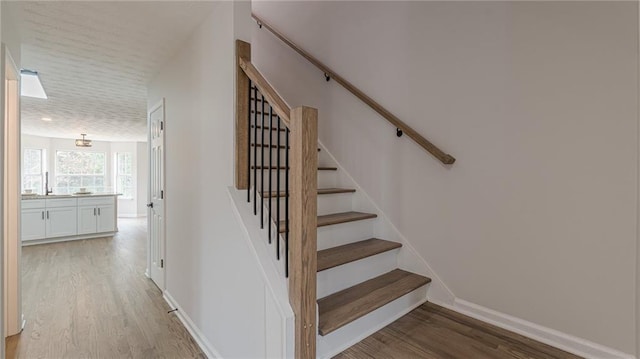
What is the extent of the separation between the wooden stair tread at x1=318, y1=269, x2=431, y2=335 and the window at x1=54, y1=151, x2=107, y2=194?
10159mm

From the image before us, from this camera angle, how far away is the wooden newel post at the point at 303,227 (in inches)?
49.9

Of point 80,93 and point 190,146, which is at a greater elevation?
point 80,93

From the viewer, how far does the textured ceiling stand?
195 cm

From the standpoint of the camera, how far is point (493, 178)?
5.89 feet

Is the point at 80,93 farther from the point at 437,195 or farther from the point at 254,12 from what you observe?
the point at 437,195

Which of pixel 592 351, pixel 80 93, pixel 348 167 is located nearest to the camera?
pixel 592 351

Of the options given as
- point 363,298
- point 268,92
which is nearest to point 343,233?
point 363,298

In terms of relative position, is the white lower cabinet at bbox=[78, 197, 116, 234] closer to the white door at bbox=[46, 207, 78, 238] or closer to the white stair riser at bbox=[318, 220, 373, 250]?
the white door at bbox=[46, 207, 78, 238]

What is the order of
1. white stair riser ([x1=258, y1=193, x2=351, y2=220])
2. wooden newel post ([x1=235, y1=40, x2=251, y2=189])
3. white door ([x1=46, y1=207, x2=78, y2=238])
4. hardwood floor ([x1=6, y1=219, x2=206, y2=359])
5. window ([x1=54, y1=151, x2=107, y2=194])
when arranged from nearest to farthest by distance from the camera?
1. wooden newel post ([x1=235, y1=40, x2=251, y2=189])
2. hardwood floor ([x1=6, y1=219, x2=206, y2=359])
3. white stair riser ([x1=258, y1=193, x2=351, y2=220])
4. white door ([x1=46, y1=207, x2=78, y2=238])
5. window ([x1=54, y1=151, x2=107, y2=194])

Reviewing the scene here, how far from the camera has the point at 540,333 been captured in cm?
162

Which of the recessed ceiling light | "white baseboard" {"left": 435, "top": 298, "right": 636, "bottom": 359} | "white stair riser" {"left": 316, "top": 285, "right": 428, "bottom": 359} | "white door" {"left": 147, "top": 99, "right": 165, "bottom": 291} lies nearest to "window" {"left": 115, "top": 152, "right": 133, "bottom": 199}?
the recessed ceiling light

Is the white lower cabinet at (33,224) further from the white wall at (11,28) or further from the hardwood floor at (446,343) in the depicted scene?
the hardwood floor at (446,343)

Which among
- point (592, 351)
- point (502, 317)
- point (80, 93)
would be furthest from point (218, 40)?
point (80, 93)

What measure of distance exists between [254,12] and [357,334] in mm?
4287
